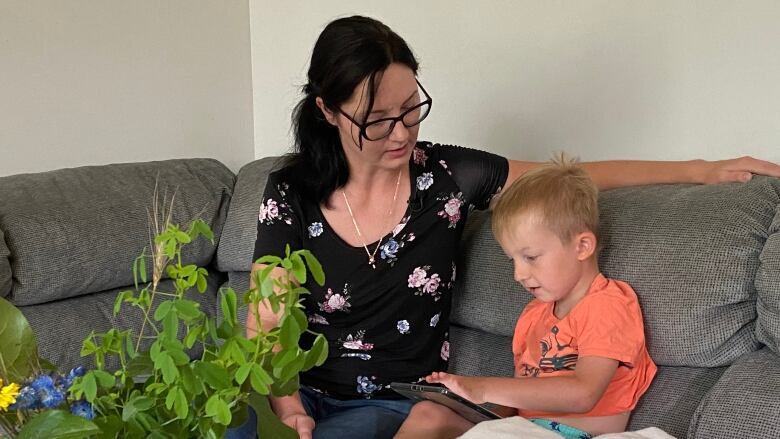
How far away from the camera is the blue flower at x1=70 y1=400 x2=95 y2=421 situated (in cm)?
90

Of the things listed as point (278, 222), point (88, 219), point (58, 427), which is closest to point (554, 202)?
point (278, 222)

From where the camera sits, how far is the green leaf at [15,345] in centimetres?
95

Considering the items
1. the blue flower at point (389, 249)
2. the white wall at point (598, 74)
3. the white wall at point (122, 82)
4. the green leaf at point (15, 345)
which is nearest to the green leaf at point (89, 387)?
the green leaf at point (15, 345)

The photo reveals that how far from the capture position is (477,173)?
70.0 inches

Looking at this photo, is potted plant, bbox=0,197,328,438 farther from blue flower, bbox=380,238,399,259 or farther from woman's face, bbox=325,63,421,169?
blue flower, bbox=380,238,399,259

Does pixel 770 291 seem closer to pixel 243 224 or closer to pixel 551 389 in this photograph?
pixel 551 389

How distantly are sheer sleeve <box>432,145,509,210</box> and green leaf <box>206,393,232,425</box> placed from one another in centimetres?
100

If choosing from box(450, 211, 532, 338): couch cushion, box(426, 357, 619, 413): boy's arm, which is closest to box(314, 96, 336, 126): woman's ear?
box(450, 211, 532, 338): couch cushion

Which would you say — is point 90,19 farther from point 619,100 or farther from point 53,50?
point 619,100

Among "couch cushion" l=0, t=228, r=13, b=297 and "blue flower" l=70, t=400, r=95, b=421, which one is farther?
"couch cushion" l=0, t=228, r=13, b=297

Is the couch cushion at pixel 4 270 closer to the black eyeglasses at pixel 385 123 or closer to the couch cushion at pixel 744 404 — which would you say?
the black eyeglasses at pixel 385 123

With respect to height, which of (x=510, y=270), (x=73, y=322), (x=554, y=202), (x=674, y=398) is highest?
(x=554, y=202)

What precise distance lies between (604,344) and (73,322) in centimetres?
126

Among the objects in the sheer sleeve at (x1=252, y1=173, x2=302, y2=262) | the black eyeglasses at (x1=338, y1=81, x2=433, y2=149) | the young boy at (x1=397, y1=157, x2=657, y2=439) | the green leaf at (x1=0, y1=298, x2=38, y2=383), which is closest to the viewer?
the green leaf at (x1=0, y1=298, x2=38, y2=383)
